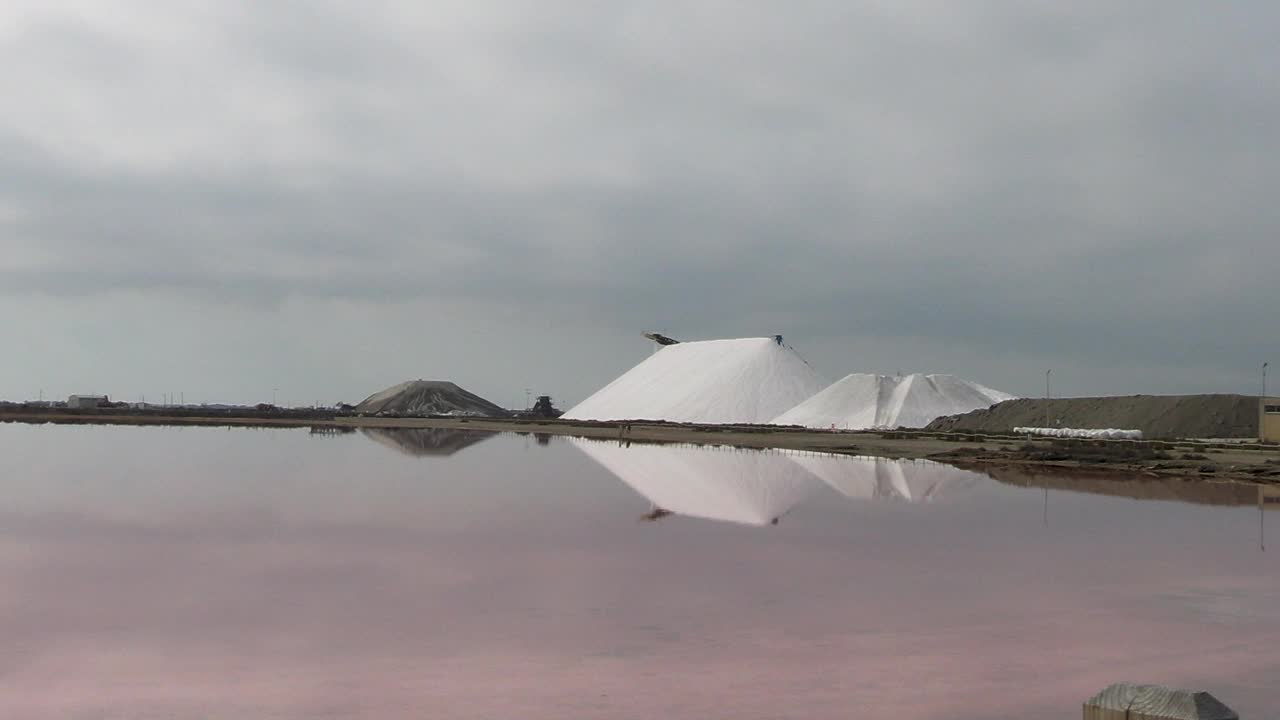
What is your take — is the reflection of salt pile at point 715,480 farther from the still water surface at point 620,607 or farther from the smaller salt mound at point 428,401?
the smaller salt mound at point 428,401

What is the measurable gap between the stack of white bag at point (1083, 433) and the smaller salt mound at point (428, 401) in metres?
112

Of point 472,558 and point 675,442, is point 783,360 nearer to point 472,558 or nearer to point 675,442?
point 675,442

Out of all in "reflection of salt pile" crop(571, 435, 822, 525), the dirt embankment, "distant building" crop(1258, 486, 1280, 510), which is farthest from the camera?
the dirt embankment

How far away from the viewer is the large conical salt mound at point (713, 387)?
9088 cm

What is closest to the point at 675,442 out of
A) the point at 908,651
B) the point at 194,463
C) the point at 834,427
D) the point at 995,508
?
the point at 834,427

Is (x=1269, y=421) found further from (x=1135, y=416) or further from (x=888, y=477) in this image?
(x=888, y=477)

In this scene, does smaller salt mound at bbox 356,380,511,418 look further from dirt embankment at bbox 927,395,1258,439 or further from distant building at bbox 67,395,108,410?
dirt embankment at bbox 927,395,1258,439

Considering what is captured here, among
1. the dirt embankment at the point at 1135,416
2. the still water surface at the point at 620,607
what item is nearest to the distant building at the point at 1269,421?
the dirt embankment at the point at 1135,416

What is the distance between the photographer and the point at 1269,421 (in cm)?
5397

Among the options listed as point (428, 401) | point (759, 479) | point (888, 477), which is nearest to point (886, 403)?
point (888, 477)

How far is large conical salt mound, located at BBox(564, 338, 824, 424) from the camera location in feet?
298

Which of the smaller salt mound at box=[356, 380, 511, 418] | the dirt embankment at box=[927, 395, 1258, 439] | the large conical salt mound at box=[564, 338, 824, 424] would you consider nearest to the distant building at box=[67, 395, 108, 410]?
the smaller salt mound at box=[356, 380, 511, 418]

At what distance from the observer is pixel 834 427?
76438mm

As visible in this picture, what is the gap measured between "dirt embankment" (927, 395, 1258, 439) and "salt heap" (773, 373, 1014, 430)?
2847 millimetres
